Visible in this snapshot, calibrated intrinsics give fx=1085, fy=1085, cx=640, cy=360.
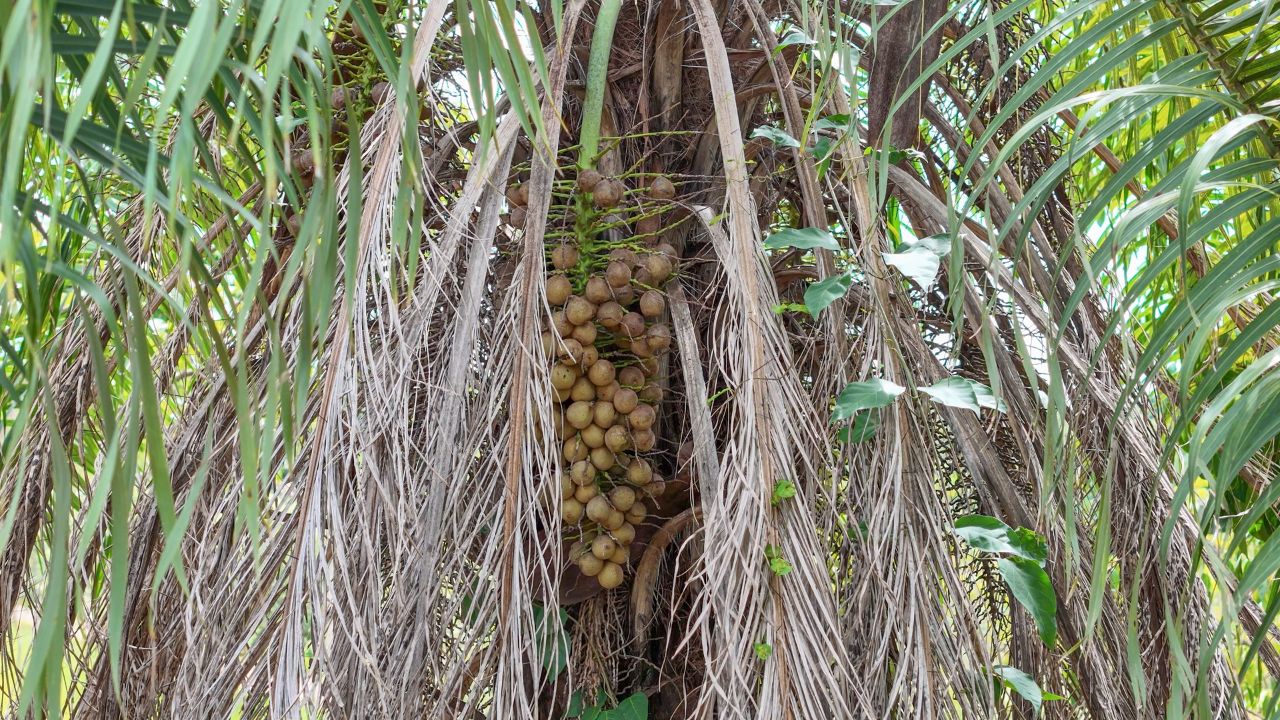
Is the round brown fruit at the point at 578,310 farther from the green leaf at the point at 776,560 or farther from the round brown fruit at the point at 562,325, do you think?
the green leaf at the point at 776,560

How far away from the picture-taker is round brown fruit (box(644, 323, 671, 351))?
113 centimetres

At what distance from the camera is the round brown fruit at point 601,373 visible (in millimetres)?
1123

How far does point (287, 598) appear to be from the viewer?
95 centimetres

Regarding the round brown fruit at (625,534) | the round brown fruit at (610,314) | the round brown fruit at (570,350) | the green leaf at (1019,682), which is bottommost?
the green leaf at (1019,682)

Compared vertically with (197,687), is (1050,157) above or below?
above

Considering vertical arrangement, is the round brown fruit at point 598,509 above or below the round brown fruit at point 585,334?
below

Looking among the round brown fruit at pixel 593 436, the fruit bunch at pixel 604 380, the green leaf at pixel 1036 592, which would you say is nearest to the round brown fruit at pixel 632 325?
the fruit bunch at pixel 604 380

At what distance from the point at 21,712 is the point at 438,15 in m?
0.76

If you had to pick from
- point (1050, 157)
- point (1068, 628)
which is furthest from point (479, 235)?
point (1050, 157)

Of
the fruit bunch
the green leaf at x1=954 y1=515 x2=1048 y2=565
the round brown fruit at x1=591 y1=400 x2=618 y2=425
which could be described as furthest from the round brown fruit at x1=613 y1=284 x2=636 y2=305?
the green leaf at x1=954 y1=515 x2=1048 y2=565

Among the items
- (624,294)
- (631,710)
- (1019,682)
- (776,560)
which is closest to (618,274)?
(624,294)

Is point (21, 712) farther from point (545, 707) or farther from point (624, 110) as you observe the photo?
point (624, 110)

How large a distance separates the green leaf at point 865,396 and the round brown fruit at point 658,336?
0.65ft

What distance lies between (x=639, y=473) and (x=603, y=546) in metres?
0.09
